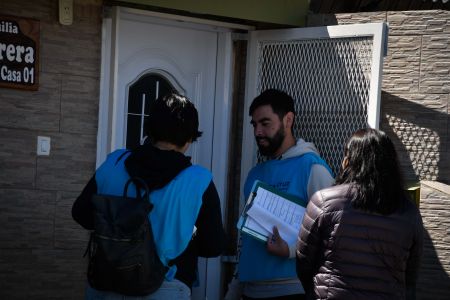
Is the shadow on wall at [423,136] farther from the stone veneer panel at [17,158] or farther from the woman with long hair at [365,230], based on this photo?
the stone veneer panel at [17,158]

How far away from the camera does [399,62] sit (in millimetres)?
5754

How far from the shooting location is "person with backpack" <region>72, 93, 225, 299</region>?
3219 millimetres

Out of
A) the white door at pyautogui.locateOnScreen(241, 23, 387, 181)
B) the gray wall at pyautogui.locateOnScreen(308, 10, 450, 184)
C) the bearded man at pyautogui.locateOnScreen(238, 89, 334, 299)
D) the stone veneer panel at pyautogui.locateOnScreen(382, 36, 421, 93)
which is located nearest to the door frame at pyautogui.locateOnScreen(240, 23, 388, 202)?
the white door at pyautogui.locateOnScreen(241, 23, 387, 181)

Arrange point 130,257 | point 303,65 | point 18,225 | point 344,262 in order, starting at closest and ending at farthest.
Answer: point 130,257 < point 344,262 < point 18,225 < point 303,65

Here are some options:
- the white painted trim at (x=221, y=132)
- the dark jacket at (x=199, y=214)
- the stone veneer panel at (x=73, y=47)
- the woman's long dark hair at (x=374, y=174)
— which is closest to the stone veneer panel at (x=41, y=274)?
the white painted trim at (x=221, y=132)

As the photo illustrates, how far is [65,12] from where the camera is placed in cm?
511

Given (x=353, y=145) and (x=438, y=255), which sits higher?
(x=353, y=145)

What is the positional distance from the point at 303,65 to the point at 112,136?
1.39 m

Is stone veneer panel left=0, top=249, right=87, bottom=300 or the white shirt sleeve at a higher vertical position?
the white shirt sleeve

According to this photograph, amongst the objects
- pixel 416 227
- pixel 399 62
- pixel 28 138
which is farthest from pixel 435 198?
pixel 28 138

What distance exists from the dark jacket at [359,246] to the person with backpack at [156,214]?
0.47 m

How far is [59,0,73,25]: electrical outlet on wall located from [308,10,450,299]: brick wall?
5.54ft

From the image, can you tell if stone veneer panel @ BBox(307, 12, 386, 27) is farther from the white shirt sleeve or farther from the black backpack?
the black backpack

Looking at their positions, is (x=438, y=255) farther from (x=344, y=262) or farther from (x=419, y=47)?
(x=344, y=262)
